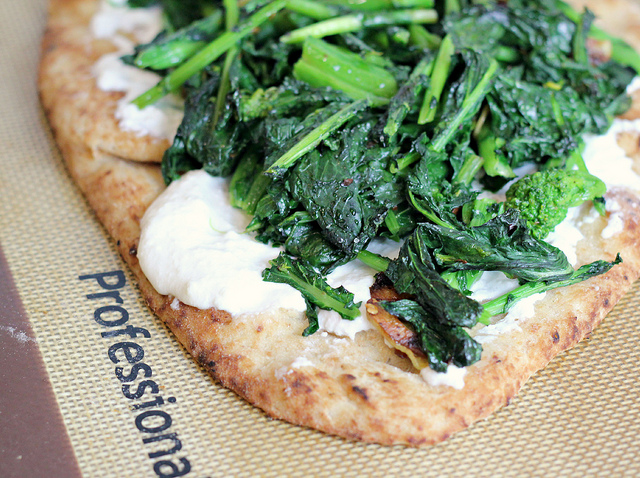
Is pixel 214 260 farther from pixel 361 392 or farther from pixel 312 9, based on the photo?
pixel 312 9

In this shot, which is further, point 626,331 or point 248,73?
point 248,73

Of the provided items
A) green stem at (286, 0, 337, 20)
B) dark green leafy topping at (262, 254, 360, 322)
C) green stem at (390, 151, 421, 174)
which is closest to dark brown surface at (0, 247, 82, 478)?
dark green leafy topping at (262, 254, 360, 322)

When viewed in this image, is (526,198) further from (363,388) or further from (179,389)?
(179,389)

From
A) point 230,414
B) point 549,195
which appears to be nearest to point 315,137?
point 549,195

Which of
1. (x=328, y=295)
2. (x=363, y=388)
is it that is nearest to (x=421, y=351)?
(x=363, y=388)

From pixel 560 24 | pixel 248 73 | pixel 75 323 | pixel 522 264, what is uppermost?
pixel 560 24

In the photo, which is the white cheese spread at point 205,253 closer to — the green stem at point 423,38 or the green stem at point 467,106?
the green stem at point 467,106

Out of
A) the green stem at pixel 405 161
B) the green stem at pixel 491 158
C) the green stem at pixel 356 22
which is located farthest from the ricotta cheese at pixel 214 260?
the green stem at pixel 356 22

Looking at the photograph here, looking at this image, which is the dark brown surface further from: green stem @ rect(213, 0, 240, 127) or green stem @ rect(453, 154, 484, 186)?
green stem @ rect(453, 154, 484, 186)
